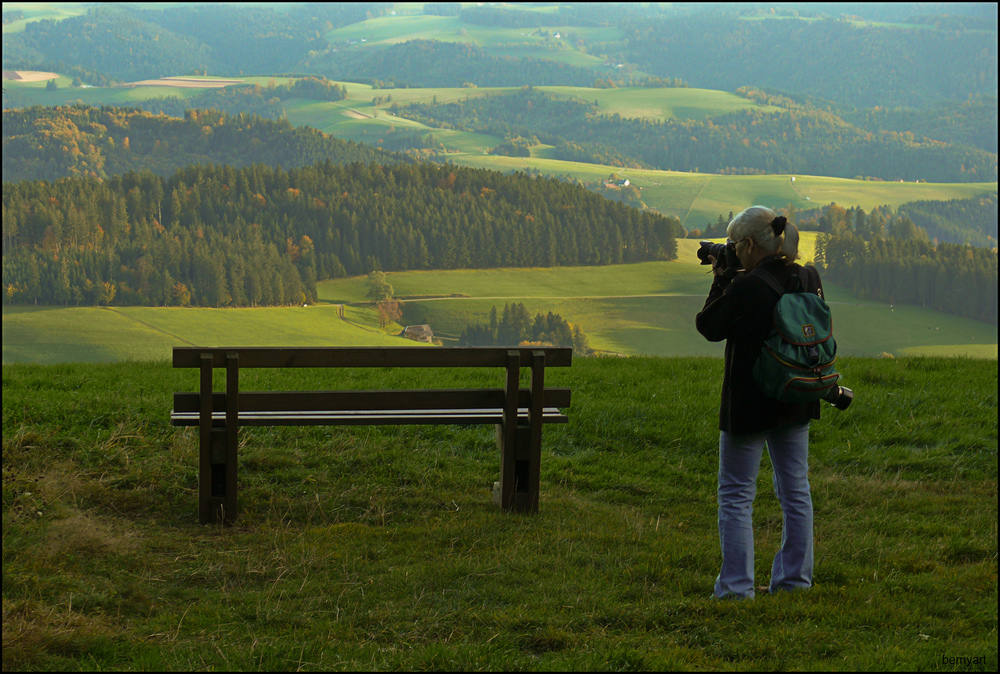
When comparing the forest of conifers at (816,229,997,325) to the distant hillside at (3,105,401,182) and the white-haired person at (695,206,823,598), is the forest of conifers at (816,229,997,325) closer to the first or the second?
the distant hillside at (3,105,401,182)

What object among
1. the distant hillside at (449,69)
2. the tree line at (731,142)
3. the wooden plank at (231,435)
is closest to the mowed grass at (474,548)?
the wooden plank at (231,435)

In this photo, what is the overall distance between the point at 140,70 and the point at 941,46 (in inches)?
6935

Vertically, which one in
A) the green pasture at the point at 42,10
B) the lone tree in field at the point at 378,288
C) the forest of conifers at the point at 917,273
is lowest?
the lone tree in field at the point at 378,288

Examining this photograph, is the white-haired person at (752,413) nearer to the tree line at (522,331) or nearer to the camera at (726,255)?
the camera at (726,255)

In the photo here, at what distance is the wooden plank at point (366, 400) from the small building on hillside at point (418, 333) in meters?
74.8

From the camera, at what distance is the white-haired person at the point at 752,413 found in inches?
144

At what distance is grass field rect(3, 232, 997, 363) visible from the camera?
81.0m

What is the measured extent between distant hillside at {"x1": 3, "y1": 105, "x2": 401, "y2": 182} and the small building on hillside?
43.7 m

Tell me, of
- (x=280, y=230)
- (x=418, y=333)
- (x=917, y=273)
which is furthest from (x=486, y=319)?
(x=917, y=273)

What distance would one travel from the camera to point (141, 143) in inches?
4727

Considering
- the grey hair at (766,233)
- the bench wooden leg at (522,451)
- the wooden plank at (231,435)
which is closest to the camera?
the grey hair at (766,233)

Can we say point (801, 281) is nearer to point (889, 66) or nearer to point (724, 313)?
point (724, 313)

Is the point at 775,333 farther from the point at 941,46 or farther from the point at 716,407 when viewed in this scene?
the point at 941,46

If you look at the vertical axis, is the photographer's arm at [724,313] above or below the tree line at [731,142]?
below
